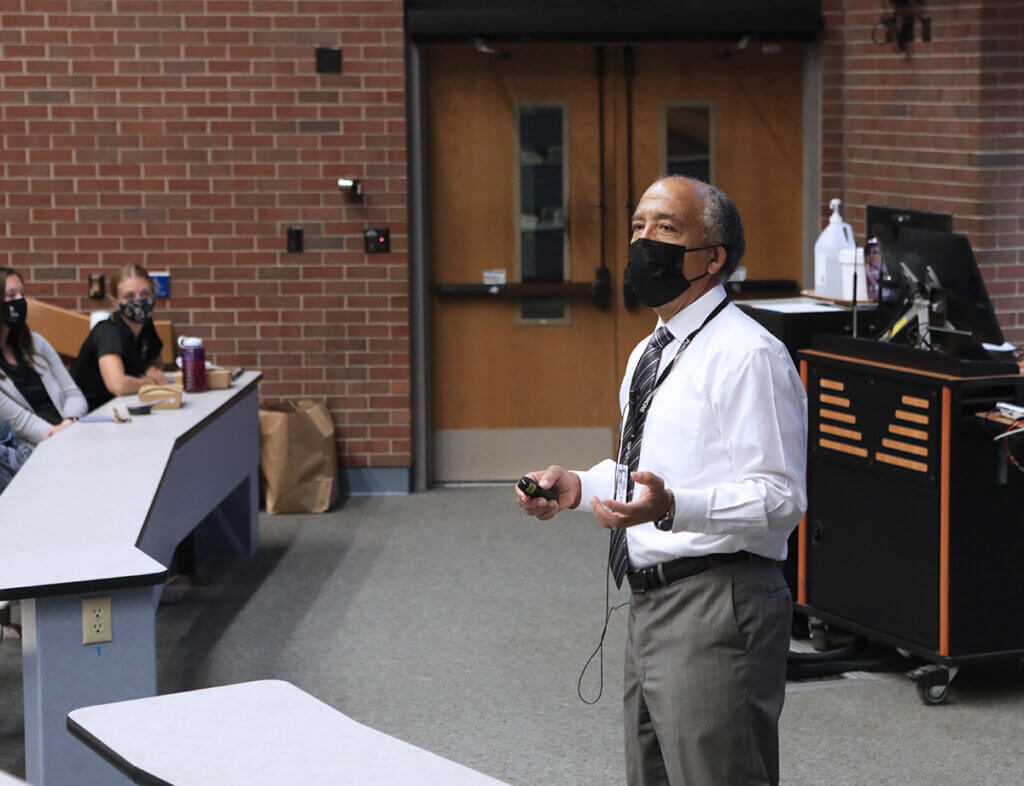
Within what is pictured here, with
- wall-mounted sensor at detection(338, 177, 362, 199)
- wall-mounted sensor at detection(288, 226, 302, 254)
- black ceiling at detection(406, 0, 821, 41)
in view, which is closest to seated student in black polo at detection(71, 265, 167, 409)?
wall-mounted sensor at detection(288, 226, 302, 254)

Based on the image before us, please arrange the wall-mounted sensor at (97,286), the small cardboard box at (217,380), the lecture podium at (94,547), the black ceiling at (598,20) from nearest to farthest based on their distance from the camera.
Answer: the lecture podium at (94,547) → the small cardboard box at (217,380) → the black ceiling at (598,20) → the wall-mounted sensor at (97,286)

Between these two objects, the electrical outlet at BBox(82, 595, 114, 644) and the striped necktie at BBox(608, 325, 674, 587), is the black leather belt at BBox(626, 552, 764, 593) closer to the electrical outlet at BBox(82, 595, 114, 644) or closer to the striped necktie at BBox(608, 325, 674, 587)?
the striped necktie at BBox(608, 325, 674, 587)

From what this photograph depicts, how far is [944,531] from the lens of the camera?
4.36 m

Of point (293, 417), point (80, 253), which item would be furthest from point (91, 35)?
point (293, 417)

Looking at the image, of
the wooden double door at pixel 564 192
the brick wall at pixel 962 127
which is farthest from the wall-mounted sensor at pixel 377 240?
the brick wall at pixel 962 127

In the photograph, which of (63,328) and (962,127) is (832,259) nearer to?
(962,127)

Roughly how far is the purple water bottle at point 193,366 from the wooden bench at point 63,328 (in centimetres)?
106

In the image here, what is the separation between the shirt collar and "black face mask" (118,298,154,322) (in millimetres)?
3671

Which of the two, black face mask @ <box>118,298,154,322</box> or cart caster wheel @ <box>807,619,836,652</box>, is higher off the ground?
black face mask @ <box>118,298,154,322</box>

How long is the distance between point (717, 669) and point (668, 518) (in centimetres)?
34

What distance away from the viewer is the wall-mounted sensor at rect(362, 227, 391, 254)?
7301mm

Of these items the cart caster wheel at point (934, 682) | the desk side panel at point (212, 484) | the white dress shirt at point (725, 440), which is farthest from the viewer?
the desk side panel at point (212, 484)

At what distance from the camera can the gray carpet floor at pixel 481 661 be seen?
4172mm

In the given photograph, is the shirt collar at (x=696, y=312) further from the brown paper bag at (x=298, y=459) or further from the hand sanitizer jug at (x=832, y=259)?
the brown paper bag at (x=298, y=459)
